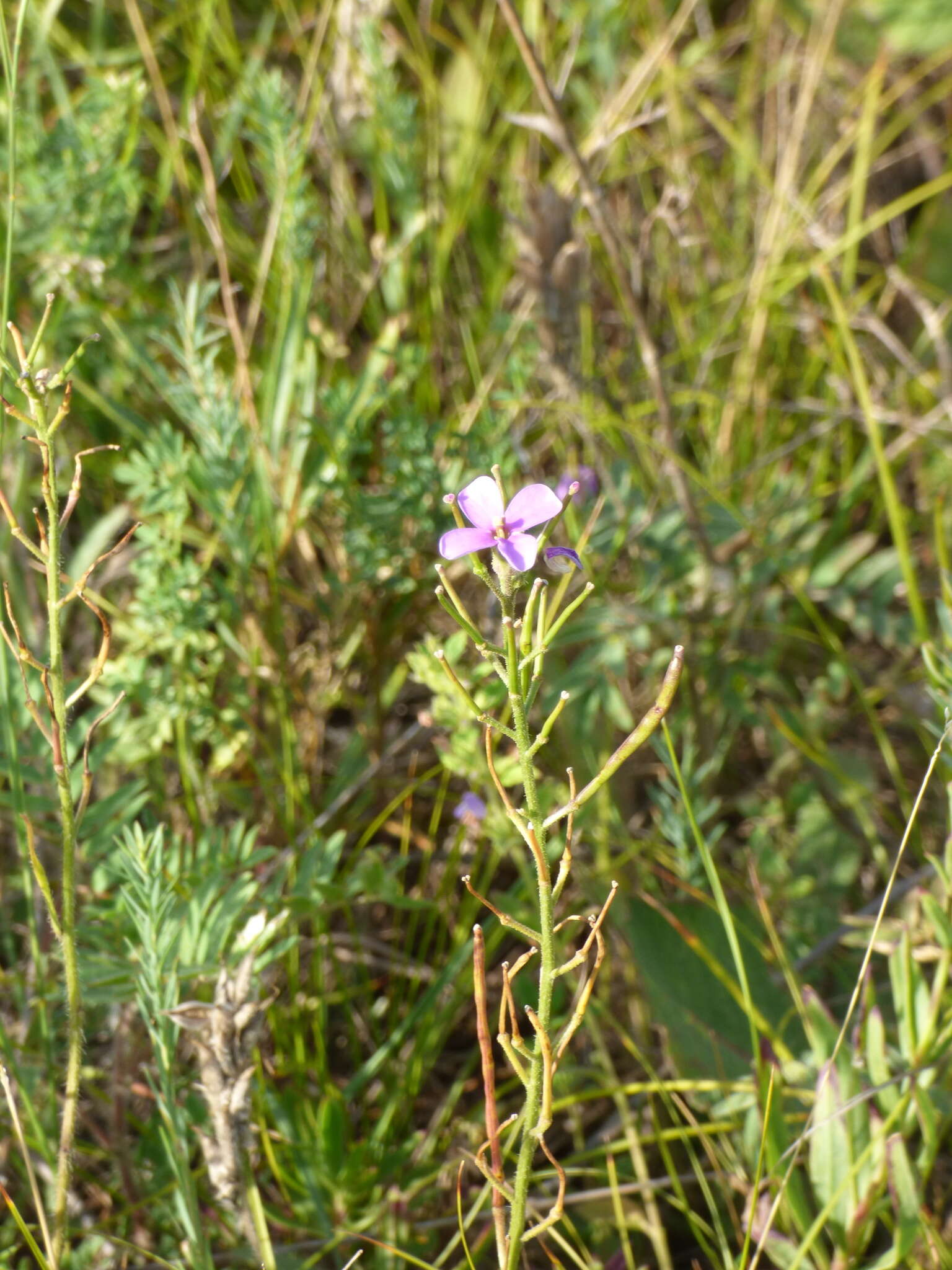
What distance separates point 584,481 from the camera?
1.79m

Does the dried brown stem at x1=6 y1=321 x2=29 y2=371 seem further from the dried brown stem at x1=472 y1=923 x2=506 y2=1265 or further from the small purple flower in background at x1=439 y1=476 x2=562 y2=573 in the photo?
the dried brown stem at x1=472 y1=923 x2=506 y2=1265

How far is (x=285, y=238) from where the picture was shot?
5.99ft

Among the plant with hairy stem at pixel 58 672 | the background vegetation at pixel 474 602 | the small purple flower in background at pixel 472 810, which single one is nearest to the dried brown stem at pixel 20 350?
the plant with hairy stem at pixel 58 672

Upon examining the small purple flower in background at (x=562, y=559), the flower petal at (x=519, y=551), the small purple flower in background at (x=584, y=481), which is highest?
the flower petal at (x=519, y=551)

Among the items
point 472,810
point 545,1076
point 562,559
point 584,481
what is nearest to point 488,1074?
point 545,1076

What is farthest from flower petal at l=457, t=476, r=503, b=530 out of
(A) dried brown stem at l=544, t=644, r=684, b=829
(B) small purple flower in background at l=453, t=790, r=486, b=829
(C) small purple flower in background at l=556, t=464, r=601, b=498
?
(C) small purple flower in background at l=556, t=464, r=601, b=498

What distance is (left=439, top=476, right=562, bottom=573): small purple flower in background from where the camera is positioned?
80 centimetres

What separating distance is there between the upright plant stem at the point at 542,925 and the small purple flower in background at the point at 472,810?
56 cm

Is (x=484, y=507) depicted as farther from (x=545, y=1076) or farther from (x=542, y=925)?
(x=545, y=1076)

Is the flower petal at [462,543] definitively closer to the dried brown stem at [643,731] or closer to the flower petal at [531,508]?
the flower petal at [531,508]

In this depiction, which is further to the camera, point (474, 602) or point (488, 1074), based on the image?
point (474, 602)

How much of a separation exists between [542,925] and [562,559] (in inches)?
11.3

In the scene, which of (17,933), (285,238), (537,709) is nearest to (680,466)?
(537,709)

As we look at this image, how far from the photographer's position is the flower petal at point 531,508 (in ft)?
2.74
